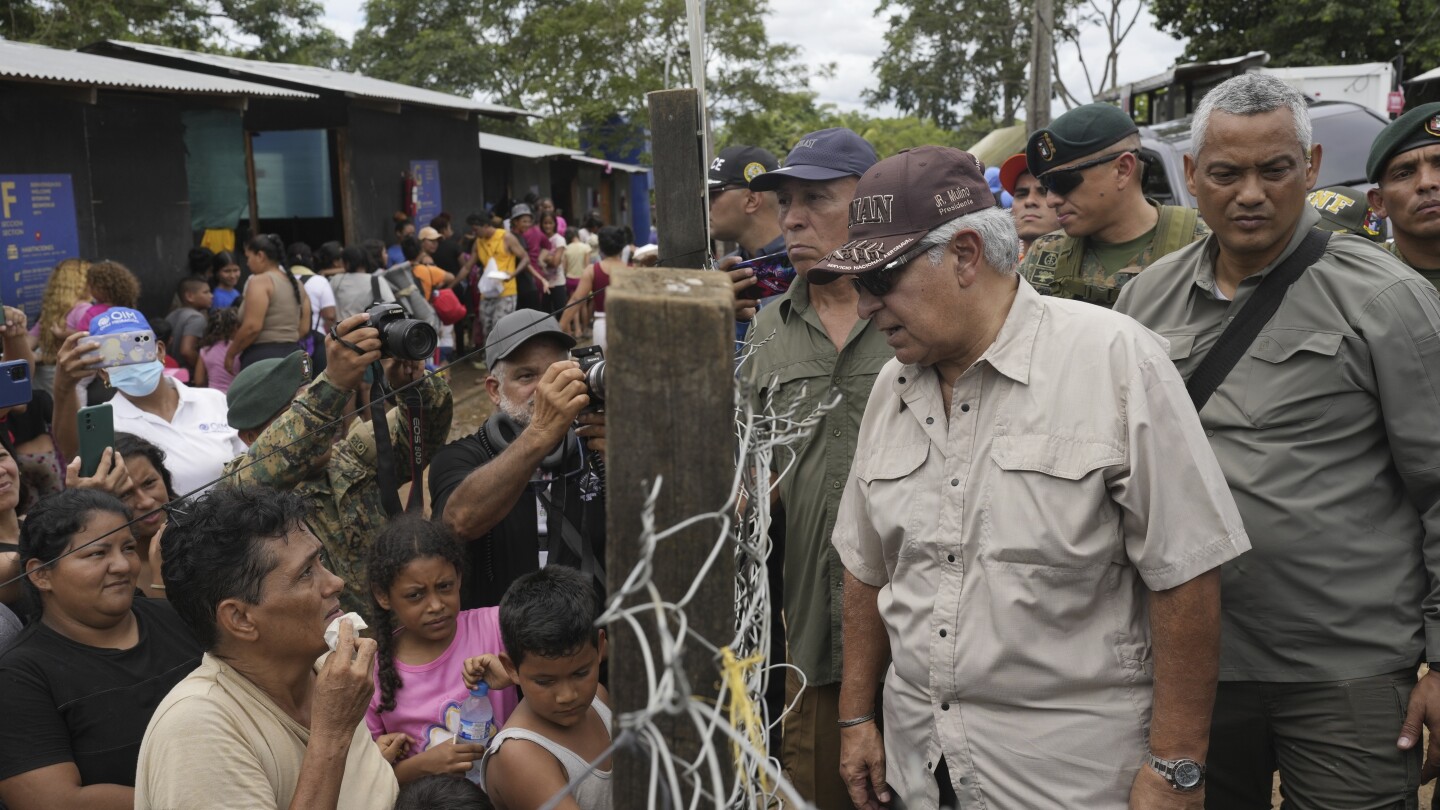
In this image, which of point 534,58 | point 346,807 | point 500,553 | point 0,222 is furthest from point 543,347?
point 534,58

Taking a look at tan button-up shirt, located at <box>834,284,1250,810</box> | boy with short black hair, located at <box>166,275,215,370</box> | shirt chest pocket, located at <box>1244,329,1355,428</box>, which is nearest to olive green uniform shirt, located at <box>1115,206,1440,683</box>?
shirt chest pocket, located at <box>1244,329,1355,428</box>

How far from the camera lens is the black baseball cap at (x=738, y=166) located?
13.2 ft

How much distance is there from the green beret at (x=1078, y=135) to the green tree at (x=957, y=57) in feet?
95.3

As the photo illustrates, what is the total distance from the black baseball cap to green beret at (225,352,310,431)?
1581mm

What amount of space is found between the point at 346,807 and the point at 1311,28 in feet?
64.1

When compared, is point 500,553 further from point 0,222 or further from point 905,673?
point 0,222

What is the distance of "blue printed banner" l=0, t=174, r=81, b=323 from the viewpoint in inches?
316

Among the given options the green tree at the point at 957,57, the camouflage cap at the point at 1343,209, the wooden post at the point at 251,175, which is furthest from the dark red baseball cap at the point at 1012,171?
the green tree at the point at 957,57

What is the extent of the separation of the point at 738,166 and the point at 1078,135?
1.21 metres

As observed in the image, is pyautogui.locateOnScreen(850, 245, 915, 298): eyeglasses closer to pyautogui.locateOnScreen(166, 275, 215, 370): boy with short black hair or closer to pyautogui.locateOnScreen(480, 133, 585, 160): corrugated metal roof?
pyautogui.locateOnScreen(166, 275, 215, 370): boy with short black hair

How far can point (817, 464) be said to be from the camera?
280cm

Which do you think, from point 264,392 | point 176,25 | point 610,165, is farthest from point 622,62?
point 264,392

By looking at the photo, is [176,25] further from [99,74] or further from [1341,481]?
[1341,481]

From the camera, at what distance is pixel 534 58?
84.0 feet
